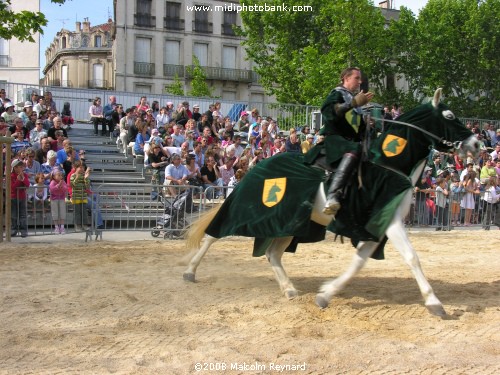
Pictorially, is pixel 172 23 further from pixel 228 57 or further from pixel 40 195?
pixel 40 195

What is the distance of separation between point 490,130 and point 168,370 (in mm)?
23253

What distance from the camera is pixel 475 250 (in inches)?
445

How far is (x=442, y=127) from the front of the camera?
269 inches

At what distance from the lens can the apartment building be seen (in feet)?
154

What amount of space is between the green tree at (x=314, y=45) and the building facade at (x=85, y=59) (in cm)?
2108

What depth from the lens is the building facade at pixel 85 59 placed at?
6275cm

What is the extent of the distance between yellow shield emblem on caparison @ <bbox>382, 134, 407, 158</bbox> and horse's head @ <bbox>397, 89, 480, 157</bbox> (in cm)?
24

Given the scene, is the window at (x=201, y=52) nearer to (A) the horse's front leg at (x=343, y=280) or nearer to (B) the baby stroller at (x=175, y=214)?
(B) the baby stroller at (x=175, y=214)

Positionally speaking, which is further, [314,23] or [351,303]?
[314,23]

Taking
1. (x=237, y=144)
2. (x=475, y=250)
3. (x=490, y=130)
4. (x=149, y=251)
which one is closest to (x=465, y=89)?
(x=490, y=130)

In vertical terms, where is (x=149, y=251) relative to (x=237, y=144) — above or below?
below

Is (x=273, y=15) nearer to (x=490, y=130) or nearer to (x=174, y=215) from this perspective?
(x=490, y=130)

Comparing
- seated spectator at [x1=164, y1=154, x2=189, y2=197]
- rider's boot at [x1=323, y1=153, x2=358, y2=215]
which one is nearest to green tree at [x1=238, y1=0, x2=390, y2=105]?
seated spectator at [x1=164, y1=154, x2=189, y2=197]

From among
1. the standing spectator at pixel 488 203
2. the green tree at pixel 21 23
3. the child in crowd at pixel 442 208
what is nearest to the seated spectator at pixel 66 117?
the green tree at pixel 21 23
